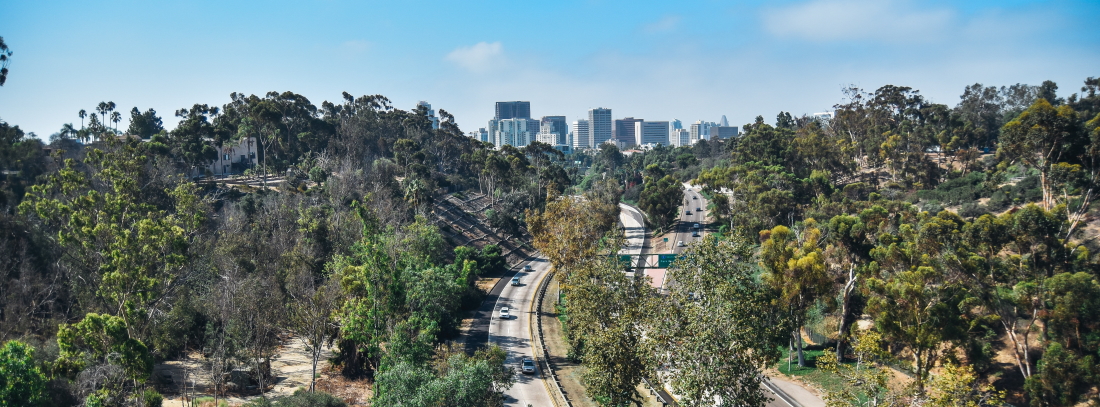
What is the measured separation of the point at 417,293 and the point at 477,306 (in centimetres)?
2115

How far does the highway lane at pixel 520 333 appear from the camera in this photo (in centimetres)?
3116

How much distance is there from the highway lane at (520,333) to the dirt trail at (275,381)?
8.21 metres

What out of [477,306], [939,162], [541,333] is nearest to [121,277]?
[541,333]

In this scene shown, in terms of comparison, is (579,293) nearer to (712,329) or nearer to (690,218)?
(712,329)

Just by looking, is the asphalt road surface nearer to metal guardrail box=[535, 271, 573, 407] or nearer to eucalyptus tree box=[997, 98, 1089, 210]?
metal guardrail box=[535, 271, 573, 407]

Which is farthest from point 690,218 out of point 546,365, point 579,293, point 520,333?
point 579,293

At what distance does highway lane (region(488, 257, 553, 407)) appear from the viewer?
31.2 metres

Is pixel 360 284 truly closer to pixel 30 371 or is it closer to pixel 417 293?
pixel 417 293

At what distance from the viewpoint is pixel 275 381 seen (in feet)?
103

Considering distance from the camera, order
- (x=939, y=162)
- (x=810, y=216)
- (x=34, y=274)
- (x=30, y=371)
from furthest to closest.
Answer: (x=939, y=162) < (x=810, y=216) < (x=34, y=274) < (x=30, y=371)

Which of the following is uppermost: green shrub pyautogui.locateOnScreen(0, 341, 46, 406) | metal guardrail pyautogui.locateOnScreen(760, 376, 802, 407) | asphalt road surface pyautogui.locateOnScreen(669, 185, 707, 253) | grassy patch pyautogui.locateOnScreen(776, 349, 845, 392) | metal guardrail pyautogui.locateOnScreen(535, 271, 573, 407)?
asphalt road surface pyautogui.locateOnScreen(669, 185, 707, 253)

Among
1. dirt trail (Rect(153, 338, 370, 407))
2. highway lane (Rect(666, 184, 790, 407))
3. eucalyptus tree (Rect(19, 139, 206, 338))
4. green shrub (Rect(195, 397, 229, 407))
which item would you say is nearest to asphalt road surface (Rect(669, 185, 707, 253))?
highway lane (Rect(666, 184, 790, 407))

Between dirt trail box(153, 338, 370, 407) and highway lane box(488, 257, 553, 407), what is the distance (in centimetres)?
821

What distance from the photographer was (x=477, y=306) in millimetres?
50250
